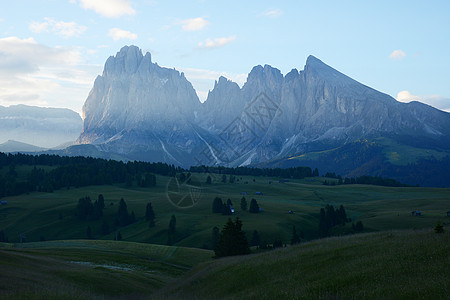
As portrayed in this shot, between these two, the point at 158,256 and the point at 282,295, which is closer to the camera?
the point at 282,295

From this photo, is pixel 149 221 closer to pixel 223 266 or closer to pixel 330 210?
pixel 330 210

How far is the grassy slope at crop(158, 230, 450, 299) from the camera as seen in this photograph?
73.7 feet

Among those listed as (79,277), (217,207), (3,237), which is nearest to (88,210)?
(3,237)

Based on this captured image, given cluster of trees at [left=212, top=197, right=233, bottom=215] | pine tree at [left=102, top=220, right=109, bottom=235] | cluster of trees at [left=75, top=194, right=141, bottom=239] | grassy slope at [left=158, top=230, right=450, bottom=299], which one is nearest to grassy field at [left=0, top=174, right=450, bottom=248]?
pine tree at [left=102, top=220, right=109, bottom=235]

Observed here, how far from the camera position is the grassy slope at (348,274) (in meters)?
22.5

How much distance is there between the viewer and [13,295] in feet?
88.3

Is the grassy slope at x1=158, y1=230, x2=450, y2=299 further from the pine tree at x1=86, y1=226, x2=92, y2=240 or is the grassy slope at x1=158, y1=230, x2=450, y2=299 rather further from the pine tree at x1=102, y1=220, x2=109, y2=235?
the pine tree at x1=102, y1=220, x2=109, y2=235

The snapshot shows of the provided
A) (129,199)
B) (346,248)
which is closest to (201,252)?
(346,248)

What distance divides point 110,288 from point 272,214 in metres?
115

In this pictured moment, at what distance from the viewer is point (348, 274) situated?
1065 inches

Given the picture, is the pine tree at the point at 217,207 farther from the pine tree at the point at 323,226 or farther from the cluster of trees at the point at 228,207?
the pine tree at the point at 323,226

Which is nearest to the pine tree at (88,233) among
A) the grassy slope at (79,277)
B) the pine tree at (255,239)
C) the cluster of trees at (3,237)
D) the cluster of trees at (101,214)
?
the cluster of trees at (101,214)

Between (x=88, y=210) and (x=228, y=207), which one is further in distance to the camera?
(x=88, y=210)

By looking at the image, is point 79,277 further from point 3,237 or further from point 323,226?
point 3,237
